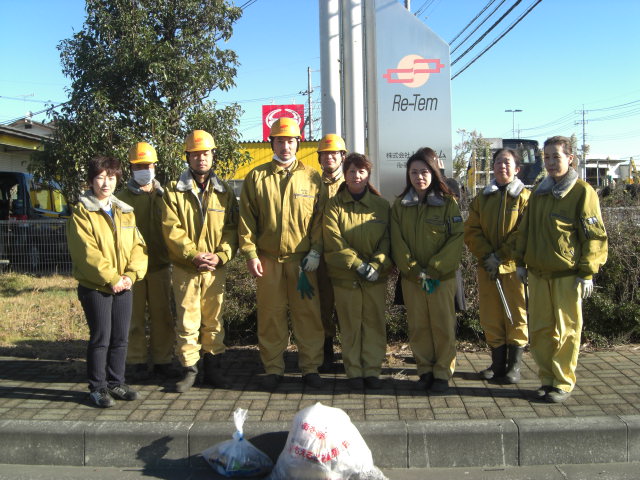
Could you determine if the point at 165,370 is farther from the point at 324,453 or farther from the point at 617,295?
the point at 617,295

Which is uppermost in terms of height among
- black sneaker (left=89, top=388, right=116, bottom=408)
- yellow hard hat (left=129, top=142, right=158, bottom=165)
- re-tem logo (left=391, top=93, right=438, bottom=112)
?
re-tem logo (left=391, top=93, right=438, bottom=112)

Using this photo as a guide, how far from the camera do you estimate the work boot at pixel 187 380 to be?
4.59 meters

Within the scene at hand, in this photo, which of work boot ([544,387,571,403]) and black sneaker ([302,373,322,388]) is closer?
work boot ([544,387,571,403])

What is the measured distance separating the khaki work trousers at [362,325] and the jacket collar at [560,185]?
1.43 meters

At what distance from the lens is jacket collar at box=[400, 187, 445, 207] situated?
4.49 meters

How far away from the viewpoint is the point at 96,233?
4.22 metres

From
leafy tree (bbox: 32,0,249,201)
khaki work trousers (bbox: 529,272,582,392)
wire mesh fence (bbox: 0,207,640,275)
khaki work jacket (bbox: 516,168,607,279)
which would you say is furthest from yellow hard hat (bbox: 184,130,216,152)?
wire mesh fence (bbox: 0,207,640,275)

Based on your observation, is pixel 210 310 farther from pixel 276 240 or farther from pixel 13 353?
pixel 13 353

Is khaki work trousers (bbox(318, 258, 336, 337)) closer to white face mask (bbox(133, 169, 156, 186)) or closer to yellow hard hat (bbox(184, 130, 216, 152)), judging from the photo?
yellow hard hat (bbox(184, 130, 216, 152))

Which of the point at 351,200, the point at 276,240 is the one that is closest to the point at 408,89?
the point at 351,200

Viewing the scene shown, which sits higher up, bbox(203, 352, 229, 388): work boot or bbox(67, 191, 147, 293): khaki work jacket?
bbox(67, 191, 147, 293): khaki work jacket

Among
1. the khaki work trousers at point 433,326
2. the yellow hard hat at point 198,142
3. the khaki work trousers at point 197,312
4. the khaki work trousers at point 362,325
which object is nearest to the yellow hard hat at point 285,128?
the yellow hard hat at point 198,142

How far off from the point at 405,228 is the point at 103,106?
5.72m

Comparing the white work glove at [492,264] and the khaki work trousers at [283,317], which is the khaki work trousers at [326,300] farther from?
the white work glove at [492,264]
